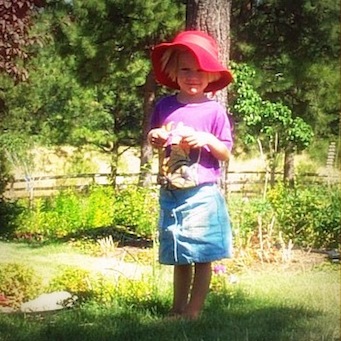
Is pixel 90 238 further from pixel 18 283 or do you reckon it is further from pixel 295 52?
pixel 295 52

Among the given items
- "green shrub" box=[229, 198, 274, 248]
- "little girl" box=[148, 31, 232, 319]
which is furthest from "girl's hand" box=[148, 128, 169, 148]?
"green shrub" box=[229, 198, 274, 248]

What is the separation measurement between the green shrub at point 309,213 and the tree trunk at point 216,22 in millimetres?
96

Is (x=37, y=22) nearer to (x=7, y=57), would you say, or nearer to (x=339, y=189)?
(x=7, y=57)

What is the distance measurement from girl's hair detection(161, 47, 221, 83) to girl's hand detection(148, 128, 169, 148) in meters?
0.06

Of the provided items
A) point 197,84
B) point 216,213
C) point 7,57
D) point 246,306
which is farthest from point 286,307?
point 7,57

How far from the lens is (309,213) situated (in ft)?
4.64

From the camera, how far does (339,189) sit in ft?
4.62

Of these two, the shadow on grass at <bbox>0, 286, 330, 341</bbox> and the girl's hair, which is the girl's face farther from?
the shadow on grass at <bbox>0, 286, 330, 341</bbox>

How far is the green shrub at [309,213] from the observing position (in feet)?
4.63

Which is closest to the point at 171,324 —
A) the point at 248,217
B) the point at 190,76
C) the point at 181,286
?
the point at 181,286

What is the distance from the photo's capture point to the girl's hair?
1.33m

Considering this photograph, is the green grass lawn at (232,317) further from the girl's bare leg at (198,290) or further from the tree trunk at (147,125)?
the tree trunk at (147,125)

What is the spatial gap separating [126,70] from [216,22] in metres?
0.12

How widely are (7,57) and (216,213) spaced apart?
A: 0.31 meters
